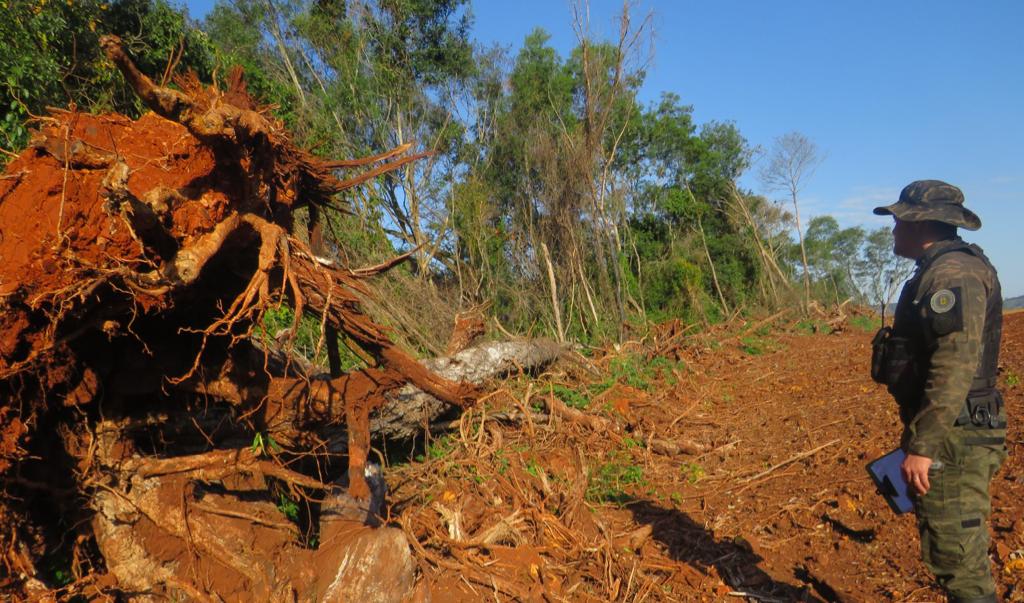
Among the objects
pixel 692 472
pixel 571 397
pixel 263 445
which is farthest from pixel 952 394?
pixel 571 397

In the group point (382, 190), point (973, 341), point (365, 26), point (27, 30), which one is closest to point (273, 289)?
point (973, 341)

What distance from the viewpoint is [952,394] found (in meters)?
2.18

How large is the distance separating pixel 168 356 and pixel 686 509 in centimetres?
401

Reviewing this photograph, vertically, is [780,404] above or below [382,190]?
below

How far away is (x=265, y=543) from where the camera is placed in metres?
3.18

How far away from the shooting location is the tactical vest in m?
2.32

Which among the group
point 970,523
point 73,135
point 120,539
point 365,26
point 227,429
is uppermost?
point 365,26

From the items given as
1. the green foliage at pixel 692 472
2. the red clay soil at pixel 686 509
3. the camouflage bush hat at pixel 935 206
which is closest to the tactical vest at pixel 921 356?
the camouflage bush hat at pixel 935 206

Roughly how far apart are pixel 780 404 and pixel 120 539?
283 inches

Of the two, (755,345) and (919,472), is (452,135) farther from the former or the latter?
(919,472)

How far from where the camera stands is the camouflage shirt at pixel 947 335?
2184 mm

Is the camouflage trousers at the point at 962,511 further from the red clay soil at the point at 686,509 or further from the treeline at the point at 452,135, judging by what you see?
the treeline at the point at 452,135

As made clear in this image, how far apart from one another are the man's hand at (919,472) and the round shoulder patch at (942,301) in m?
0.59

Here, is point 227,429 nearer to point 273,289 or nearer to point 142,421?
point 142,421
